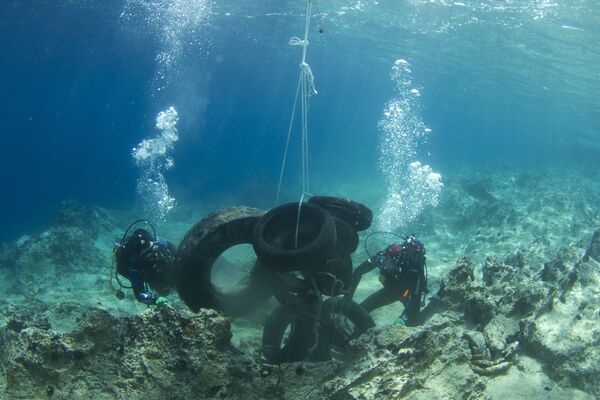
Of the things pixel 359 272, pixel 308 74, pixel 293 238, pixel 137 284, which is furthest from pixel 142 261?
pixel 308 74

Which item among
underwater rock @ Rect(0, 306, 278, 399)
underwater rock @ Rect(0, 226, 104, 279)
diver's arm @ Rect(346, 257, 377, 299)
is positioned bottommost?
underwater rock @ Rect(0, 226, 104, 279)

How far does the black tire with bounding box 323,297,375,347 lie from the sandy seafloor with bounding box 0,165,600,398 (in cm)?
197

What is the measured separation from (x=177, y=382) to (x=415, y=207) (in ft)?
58.0

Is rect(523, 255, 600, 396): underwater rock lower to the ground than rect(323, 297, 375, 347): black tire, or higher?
higher

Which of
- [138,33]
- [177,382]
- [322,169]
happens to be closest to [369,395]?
[177,382]

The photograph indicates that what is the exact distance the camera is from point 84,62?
165 feet

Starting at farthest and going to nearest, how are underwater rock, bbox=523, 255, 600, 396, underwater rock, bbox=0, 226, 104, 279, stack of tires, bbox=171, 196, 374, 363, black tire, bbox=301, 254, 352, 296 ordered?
underwater rock, bbox=0, 226, 104, 279 < black tire, bbox=301, 254, 352, 296 < stack of tires, bbox=171, 196, 374, 363 < underwater rock, bbox=523, 255, 600, 396

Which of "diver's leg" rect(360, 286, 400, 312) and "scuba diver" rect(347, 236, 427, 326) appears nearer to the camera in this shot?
"scuba diver" rect(347, 236, 427, 326)

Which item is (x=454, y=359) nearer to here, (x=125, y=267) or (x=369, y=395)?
(x=369, y=395)

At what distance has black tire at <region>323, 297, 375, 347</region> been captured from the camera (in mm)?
5445

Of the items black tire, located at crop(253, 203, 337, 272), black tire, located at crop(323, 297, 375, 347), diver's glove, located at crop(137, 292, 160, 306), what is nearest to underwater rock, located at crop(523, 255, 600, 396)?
black tire, located at crop(323, 297, 375, 347)

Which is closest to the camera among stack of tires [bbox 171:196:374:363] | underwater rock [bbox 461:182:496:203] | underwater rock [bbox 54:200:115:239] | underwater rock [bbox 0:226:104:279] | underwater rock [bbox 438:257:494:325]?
underwater rock [bbox 438:257:494:325]

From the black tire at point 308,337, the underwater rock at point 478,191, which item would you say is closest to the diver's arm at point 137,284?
the black tire at point 308,337

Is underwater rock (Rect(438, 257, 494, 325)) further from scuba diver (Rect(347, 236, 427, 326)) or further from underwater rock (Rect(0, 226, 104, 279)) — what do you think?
underwater rock (Rect(0, 226, 104, 279))
